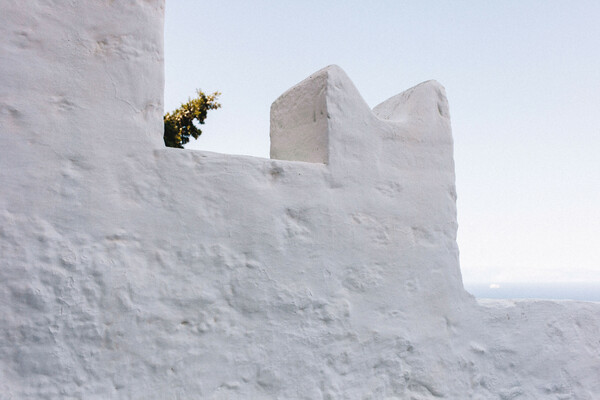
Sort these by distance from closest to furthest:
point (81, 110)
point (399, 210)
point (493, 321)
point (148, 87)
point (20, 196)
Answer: point (20, 196)
point (81, 110)
point (148, 87)
point (399, 210)
point (493, 321)

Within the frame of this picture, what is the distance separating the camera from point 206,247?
8.22 ft

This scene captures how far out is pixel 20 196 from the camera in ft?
7.22

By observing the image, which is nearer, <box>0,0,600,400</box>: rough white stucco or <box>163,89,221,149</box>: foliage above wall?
<box>0,0,600,400</box>: rough white stucco

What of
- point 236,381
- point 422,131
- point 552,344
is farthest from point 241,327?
point 552,344

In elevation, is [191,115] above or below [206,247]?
above

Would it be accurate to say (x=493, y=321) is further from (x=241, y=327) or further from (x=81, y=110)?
(x=81, y=110)

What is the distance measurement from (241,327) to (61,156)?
1079mm

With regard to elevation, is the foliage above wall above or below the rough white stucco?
above

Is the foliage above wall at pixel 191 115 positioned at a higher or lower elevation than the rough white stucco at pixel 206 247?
higher

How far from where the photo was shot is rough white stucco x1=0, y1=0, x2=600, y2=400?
2215mm

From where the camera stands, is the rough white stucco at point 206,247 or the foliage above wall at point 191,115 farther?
the foliage above wall at point 191,115

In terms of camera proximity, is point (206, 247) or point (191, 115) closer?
point (206, 247)

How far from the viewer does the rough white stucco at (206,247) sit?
2.21m

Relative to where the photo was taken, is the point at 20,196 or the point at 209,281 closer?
the point at 20,196
